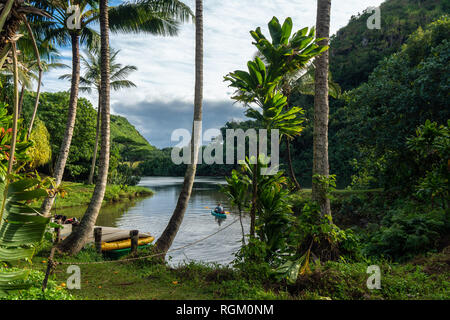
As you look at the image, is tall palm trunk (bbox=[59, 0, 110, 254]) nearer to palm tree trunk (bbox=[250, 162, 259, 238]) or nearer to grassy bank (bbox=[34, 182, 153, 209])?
palm tree trunk (bbox=[250, 162, 259, 238])

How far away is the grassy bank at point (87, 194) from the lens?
22.4 meters

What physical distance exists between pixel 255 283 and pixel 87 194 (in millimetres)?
22652

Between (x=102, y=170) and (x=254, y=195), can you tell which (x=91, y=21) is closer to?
(x=102, y=170)

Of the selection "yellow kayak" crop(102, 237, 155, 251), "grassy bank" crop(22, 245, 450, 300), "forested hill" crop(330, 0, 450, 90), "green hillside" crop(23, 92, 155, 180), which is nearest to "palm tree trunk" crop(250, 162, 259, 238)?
"grassy bank" crop(22, 245, 450, 300)

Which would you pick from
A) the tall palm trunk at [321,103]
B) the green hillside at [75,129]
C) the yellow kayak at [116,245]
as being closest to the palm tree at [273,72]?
the tall palm trunk at [321,103]

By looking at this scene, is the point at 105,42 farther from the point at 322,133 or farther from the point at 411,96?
the point at 411,96

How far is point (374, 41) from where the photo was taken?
145ft

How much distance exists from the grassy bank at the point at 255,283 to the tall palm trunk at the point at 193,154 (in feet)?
2.22

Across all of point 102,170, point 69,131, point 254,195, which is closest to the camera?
point 254,195

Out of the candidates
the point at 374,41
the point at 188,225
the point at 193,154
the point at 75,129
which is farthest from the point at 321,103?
the point at 374,41

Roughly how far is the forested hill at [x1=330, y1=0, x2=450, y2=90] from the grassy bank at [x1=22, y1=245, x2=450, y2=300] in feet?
125

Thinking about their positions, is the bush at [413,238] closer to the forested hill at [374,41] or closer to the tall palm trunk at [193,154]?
the tall palm trunk at [193,154]

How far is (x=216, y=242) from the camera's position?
1445cm
